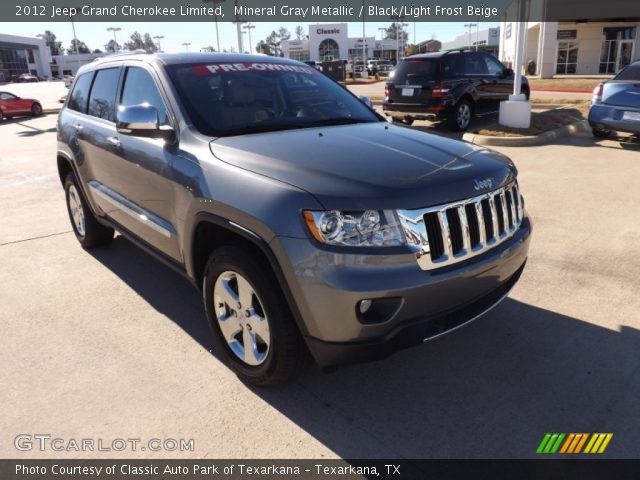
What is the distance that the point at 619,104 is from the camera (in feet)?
30.3

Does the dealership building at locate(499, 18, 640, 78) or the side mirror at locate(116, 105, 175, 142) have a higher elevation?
the dealership building at locate(499, 18, 640, 78)

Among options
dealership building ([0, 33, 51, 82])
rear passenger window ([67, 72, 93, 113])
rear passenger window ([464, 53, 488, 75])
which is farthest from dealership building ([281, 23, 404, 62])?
rear passenger window ([67, 72, 93, 113])

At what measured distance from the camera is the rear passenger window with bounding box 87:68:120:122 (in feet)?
13.9

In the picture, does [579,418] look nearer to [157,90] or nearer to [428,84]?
[157,90]

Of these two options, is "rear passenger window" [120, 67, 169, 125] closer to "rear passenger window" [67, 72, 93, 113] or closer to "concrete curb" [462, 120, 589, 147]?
"rear passenger window" [67, 72, 93, 113]

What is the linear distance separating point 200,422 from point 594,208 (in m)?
5.14

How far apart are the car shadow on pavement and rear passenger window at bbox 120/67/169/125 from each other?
1499mm

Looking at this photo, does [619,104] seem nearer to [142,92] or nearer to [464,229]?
[464,229]

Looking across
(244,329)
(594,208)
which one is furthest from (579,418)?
(594,208)

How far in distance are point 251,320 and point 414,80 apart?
10.1 meters

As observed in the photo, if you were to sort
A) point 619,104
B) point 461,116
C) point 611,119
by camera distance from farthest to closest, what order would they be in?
point 461,116, point 611,119, point 619,104

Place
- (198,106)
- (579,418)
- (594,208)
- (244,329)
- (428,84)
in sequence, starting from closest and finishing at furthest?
(579,418), (244,329), (198,106), (594,208), (428,84)

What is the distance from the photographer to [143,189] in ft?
12.0

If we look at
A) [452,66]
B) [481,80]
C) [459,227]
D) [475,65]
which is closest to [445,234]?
[459,227]
